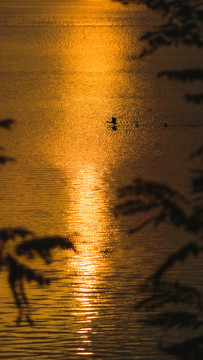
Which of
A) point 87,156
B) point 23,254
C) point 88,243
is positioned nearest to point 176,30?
point 87,156

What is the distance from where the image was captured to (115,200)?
126 inches

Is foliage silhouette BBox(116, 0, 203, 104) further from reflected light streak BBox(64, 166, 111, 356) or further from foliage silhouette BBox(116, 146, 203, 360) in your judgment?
reflected light streak BBox(64, 166, 111, 356)

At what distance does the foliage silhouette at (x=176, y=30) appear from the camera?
4922 millimetres

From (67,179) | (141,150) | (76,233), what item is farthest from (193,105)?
(76,233)

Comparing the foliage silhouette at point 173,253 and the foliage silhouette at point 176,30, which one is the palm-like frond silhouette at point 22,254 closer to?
the foliage silhouette at point 173,253

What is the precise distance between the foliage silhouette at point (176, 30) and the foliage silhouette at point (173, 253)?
50.4 inches

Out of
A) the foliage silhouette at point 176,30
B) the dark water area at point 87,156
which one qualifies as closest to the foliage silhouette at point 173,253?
the dark water area at point 87,156

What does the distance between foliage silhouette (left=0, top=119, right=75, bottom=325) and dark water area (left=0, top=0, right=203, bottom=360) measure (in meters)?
0.03

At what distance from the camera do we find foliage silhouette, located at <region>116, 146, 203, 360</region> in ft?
7.64

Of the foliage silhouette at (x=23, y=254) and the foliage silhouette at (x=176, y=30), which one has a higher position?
the foliage silhouette at (x=176, y=30)

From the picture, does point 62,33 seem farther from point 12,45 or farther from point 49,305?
point 49,305

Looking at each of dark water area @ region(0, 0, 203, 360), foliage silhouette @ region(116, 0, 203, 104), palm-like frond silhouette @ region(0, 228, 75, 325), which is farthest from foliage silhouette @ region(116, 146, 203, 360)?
foliage silhouette @ region(116, 0, 203, 104)

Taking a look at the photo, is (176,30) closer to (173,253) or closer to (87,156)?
(87,156)

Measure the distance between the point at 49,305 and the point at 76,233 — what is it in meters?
0.55
